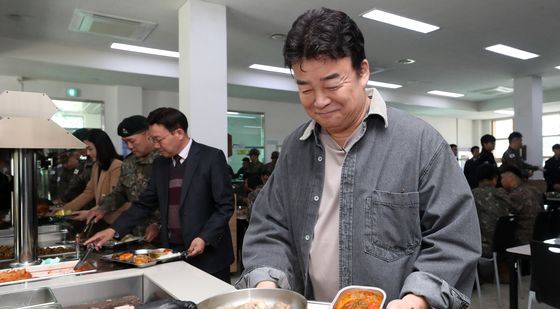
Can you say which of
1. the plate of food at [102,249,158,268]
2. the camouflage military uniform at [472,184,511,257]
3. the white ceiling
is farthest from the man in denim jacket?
the white ceiling

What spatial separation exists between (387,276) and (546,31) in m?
5.63

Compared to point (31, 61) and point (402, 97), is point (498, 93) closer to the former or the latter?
point (402, 97)

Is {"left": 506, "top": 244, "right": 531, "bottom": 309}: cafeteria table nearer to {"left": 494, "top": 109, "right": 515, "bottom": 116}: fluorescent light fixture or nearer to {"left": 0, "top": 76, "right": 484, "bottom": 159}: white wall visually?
{"left": 0, "top": 76, "right": 484, "bottom": 159}: white wall

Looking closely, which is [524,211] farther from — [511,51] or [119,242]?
[119,242]

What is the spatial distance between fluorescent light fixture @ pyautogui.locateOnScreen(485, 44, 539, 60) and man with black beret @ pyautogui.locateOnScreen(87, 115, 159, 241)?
526 centimetres

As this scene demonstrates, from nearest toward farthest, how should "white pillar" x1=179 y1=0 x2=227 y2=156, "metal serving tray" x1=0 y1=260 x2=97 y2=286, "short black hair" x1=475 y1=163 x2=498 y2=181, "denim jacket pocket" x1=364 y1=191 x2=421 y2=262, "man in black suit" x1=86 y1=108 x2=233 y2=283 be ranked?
"denim jacket pocket" x1=364 y1=191 x2=421 y2=262
"metal serving tray" x1=0 y1=260 x2=97 y2=286
"man in black suit" x1=86 y1=108 x2=233 y2=283
"white pillar" x1=179 y1=0 x2=227 y2=156
"short black hair" x1=475 y1=163 x2=498 y2=181

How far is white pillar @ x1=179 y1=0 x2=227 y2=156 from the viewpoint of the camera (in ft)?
13.0

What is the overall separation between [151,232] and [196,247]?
56 centimetres

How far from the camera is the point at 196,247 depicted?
199 cm

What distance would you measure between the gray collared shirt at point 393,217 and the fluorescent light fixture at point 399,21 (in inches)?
149

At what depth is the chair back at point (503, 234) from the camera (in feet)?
11.6

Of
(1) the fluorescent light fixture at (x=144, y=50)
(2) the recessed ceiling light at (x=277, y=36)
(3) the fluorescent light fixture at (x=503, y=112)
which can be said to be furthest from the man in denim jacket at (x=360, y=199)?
(3) the fluorescent light fixture at (x=503, y=112)

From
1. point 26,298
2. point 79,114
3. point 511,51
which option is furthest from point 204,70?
point 511,51

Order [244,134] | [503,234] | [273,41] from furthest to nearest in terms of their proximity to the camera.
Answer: [244,134]
[273,41]
[503,234]
